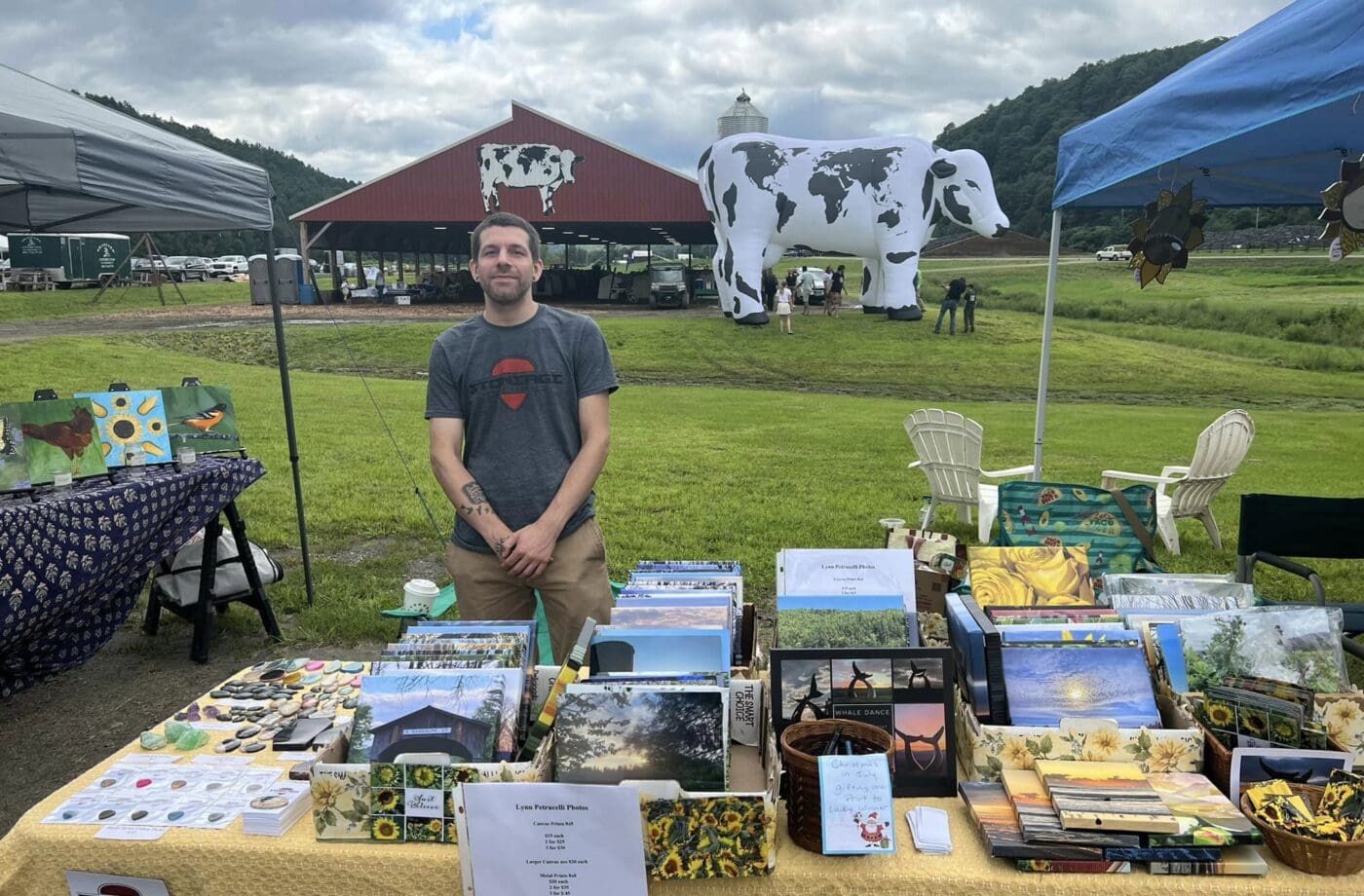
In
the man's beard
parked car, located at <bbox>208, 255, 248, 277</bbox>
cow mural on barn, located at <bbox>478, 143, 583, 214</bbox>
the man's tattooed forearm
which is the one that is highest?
cow mural on barn, located at <bbox>478, 143, 583, 214</bbox>

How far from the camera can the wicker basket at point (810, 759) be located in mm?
1731

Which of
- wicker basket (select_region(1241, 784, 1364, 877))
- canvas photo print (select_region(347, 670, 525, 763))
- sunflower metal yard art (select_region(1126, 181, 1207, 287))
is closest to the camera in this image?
wicker basket (select_region(1241, 784, 1364, 877))

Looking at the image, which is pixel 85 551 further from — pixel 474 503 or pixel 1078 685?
pixel 1078 685

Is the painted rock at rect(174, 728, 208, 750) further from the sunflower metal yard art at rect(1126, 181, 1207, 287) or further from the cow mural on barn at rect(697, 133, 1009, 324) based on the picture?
the cow mural on barn at rect(697, 133, 1009, 324)

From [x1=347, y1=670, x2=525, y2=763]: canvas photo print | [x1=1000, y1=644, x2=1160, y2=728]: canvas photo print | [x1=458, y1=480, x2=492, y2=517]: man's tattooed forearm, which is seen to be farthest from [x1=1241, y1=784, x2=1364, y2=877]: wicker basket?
[x1=458, y1=480, x2=492, y2=517]: man's tattooed forearm

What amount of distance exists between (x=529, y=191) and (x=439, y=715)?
86.7 ft

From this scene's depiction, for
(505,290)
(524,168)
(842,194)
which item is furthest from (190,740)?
(524,168)

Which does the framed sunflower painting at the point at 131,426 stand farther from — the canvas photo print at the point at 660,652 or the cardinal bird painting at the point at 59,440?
the canvas photo print at the point at 660,652

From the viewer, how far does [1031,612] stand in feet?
7.36

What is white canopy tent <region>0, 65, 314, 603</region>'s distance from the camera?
3.73 meters

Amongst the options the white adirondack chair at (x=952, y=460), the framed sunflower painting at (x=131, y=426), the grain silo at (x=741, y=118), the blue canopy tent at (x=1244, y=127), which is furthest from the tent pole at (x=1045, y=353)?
the grain silo at (x=741, y=118)

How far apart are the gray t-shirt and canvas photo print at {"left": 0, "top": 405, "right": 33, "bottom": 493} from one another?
2285 mm

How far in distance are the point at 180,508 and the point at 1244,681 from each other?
4.42 m

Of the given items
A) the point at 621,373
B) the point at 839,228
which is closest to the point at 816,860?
the point at 621,373
